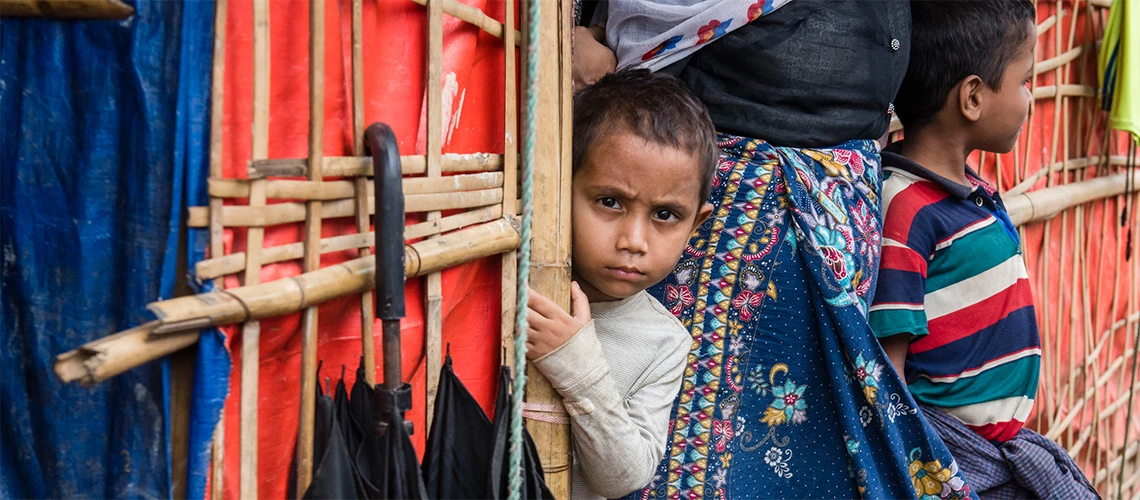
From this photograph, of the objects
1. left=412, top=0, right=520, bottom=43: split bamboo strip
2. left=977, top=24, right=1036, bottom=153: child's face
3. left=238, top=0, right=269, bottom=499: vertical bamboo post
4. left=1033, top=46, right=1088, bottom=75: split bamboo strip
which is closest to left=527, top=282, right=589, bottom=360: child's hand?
left=412, top=0, right=520, bottom=43: split bamboo strip

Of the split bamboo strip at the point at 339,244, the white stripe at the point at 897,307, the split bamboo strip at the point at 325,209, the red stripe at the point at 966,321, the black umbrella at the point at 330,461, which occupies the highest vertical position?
the split bamboo strip at the point at 325,209

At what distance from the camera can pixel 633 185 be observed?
4.88 feet

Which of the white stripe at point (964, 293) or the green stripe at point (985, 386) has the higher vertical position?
the white stripe at point (964, 293)

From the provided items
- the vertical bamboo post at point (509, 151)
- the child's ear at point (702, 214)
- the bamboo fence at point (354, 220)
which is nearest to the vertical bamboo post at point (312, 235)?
the bamboo fence at point (354, 220)

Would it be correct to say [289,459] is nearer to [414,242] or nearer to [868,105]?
[414,242]

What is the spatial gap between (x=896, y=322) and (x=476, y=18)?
3.88ft

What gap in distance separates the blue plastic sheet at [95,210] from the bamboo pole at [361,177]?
0.17 meters

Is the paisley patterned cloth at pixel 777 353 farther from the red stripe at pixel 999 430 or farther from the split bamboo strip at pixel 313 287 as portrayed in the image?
the split bamboo strip at pixel 313 287

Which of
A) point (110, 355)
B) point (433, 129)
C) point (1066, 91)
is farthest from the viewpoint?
point (1066, 91)

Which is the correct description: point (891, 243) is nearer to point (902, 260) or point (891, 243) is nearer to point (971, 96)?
point (902, 260)

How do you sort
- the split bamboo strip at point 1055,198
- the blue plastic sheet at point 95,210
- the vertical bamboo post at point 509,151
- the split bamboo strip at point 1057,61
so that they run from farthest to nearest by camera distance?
the split bamboo strip at point 1057,61 < the split bamboo strip at point 1055,198 < the vertical bamboo post at point 509,151 < the blue plastic sheet at point 95,210

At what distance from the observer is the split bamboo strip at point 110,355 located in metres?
0.79

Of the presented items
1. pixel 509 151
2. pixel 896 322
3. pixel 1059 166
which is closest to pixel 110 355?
pixel 509 151

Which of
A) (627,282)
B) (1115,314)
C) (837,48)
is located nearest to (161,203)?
(627,282)
